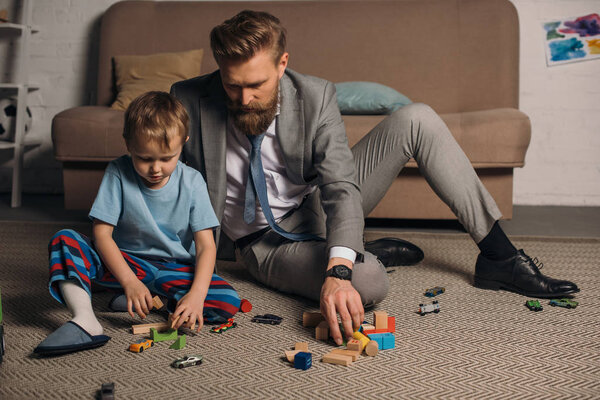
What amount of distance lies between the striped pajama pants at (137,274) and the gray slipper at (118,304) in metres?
0.04

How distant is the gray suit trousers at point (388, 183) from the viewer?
170 cm

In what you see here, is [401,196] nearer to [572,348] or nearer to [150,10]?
[572,348]

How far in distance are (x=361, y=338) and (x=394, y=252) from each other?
2.58ft

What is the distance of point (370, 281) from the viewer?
1.56 metres

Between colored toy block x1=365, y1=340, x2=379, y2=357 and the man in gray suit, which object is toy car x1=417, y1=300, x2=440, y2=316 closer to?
the man in gray suit

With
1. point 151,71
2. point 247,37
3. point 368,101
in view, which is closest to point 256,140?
point 247,37

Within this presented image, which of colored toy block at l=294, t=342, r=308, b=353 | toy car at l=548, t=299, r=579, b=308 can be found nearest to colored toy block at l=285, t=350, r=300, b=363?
colored toy block at l=294, t=342, r=308, b=353

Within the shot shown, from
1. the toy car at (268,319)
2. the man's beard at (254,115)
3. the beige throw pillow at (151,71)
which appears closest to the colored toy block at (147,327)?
the toy car at (268,319)

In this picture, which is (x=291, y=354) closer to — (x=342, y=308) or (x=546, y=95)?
(x=342, y=308)

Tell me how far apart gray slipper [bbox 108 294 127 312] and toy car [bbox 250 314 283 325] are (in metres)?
0.36

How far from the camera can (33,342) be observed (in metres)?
1.38

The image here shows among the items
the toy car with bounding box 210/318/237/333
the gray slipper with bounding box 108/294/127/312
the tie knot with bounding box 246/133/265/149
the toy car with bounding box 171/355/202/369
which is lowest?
the gray slipper with bounding box 108/294/127/312

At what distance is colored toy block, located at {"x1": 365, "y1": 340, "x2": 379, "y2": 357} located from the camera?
4.25ft

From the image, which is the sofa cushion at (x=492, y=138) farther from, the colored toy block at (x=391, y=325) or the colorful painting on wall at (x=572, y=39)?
the colored toy block at (x=391, y=325)
